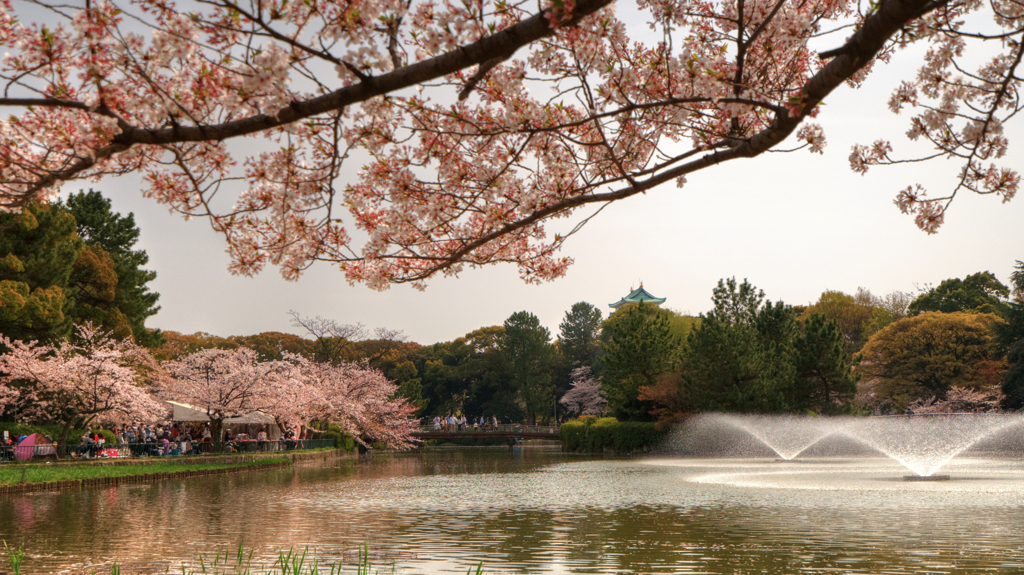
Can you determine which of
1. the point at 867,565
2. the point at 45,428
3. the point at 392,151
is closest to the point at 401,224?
the point at 392,151

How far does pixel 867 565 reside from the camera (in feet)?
27.5

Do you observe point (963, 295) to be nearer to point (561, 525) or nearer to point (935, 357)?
point (935, 357)

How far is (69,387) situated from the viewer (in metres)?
24.3

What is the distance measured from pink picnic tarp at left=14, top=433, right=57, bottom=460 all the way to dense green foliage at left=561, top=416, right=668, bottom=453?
27.1 meters

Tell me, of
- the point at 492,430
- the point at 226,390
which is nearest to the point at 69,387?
the point at 226,390

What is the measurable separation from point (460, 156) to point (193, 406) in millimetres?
30350

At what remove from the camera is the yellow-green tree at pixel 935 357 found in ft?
144

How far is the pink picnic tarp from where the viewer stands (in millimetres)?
22844

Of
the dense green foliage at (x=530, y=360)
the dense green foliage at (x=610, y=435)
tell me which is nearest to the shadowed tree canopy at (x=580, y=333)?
the dense green foliage at (x=530, y=360)

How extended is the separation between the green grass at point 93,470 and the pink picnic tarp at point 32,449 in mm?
2156

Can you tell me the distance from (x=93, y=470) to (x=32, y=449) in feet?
12.1

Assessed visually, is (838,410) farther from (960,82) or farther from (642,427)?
(960,82)

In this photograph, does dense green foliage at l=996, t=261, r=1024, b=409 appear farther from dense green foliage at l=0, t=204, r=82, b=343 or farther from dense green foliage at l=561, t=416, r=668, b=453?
dense green foliage at l=0, t=204, r=82, b=343

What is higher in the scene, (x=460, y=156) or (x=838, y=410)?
(x=460, y=156)
